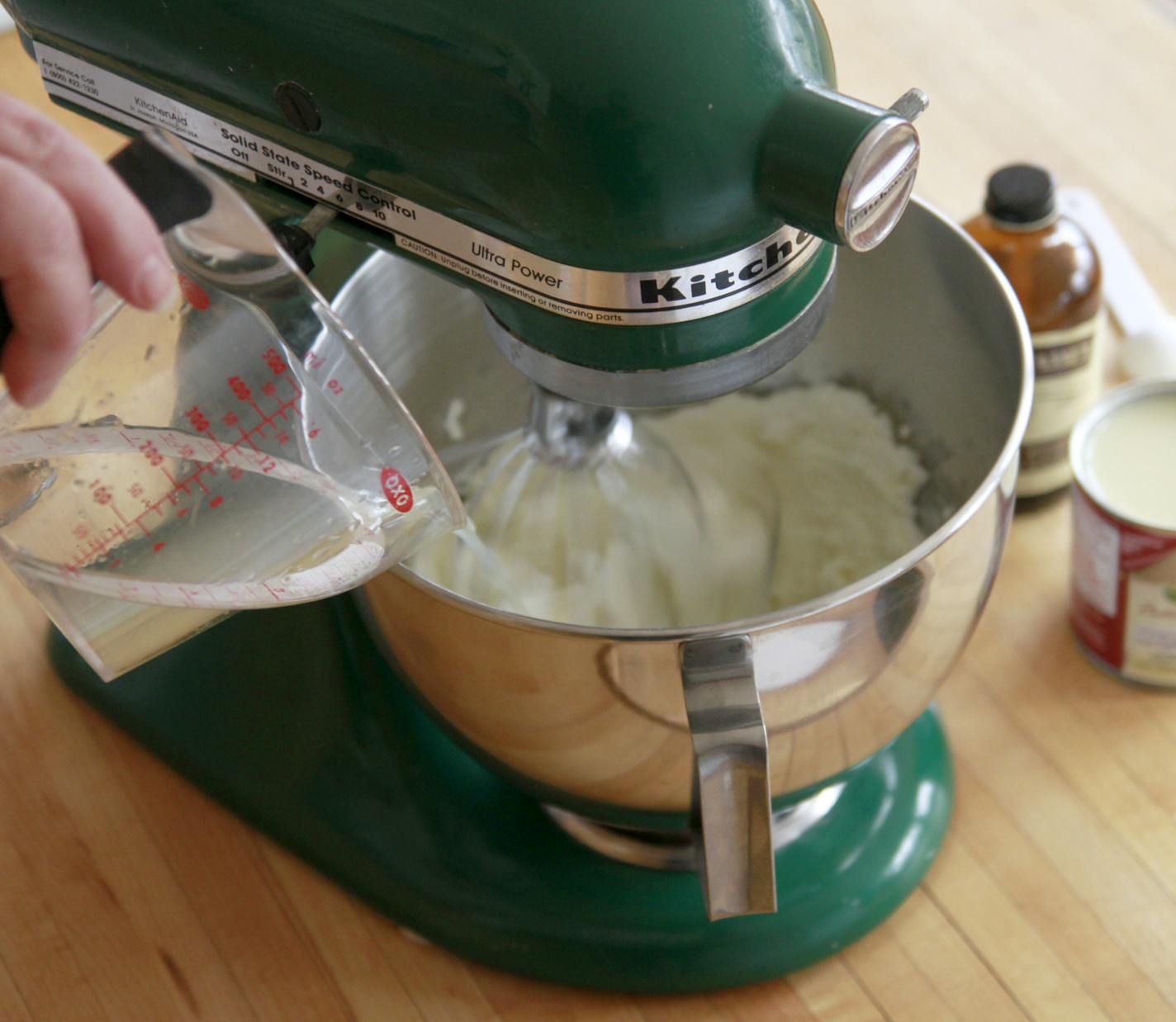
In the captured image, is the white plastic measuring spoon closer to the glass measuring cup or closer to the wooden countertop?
the wooden countertop

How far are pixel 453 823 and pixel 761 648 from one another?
25cm

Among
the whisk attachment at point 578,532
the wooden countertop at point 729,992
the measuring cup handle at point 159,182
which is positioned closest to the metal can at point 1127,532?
the wooden countertop at point 729,992

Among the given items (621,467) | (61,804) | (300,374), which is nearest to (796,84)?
(300,374)

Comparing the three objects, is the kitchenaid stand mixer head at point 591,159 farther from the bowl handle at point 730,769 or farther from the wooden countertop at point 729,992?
the wooden countertop at point 729,992

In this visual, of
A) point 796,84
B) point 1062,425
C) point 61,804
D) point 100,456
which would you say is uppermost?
point 796,84

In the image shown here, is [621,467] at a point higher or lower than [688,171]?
lower

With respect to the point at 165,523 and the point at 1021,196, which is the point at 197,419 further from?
the point at 1021,196

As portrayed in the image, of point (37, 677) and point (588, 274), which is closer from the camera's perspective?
Result: point (588, 274)

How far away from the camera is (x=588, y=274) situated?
511 mm

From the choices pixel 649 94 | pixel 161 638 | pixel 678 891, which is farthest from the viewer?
pixel 678 891

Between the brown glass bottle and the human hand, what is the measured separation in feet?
1.66

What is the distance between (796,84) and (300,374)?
194mm

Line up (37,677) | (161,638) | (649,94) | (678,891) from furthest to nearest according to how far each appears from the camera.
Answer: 1. (37,677)
2. (678,891)
3. (161,638)
4. (649,94)

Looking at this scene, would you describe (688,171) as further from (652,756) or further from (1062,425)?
(1062,425)
